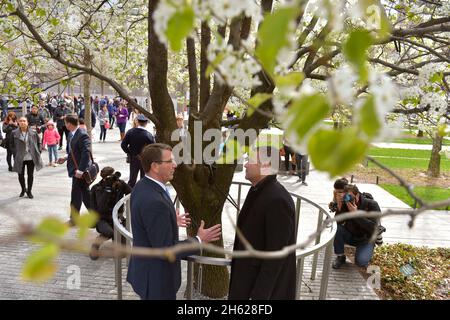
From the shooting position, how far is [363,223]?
6.16m

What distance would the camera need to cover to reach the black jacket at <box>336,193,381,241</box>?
6152mm

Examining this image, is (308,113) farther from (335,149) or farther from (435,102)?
(435,102)

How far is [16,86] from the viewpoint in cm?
587

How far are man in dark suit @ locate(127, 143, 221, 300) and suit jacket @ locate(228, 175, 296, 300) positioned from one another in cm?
48


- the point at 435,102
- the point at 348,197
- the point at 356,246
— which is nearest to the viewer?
the point at 435,102

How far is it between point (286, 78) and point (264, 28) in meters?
0.32

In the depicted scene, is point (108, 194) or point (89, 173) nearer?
point (108, 194)

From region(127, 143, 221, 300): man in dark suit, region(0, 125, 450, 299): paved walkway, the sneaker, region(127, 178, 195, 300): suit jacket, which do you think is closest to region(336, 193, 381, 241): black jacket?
the sneaker

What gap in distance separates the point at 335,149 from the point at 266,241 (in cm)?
233

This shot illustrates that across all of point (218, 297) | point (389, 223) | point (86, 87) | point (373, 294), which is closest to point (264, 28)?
point (218, 297)

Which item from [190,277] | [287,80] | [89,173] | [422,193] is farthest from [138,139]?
[422,193]

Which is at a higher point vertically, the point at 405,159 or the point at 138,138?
Answer: the point at 138,138

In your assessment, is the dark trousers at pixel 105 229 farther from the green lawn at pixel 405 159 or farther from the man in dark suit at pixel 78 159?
the green lawn at pixel 405 159
